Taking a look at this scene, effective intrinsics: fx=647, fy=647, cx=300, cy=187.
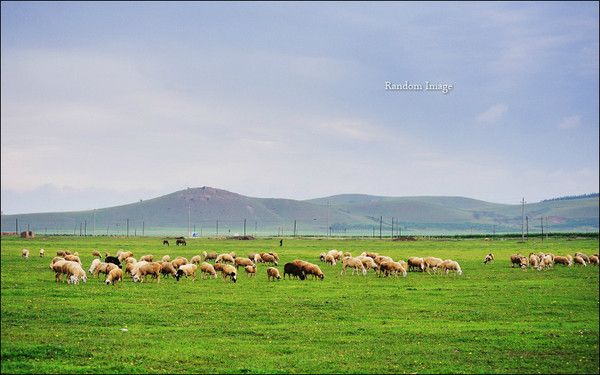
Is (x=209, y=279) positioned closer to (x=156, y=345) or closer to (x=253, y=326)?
(x=253, y=326)

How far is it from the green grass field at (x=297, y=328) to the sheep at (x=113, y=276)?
1484 millimetres

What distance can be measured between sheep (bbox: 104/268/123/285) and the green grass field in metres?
1.48

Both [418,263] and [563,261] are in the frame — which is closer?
[418,263]

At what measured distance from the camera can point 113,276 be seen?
3672 centimetres

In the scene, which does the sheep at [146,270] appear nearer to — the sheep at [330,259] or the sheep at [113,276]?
the sheep at [113,276]

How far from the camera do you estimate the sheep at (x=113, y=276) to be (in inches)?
1425

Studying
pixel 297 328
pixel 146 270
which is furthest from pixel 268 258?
pixel 297 328

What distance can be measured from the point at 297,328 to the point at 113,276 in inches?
686

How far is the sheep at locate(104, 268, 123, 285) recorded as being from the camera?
1425 inches

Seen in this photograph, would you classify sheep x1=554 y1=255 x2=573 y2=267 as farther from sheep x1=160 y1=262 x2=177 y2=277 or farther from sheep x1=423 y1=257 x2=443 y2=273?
sheep x1=160 y1=262 x2=177 y2=277

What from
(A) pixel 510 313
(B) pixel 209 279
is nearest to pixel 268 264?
(B) pixel 209 279

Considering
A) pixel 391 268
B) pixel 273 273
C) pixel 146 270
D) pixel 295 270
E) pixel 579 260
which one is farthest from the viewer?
pixel 579 260

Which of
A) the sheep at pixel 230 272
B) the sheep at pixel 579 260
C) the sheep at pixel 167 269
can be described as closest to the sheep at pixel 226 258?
the sheep at pixel 167 269

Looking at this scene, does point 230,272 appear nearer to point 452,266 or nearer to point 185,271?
point 185,271
